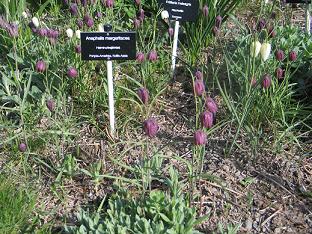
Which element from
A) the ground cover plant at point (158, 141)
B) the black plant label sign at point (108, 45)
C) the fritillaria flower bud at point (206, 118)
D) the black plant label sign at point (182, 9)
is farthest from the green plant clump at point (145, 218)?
the black plant label sign at point (182, 9)

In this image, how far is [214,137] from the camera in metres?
2.33

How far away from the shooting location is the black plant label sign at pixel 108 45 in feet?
6.88

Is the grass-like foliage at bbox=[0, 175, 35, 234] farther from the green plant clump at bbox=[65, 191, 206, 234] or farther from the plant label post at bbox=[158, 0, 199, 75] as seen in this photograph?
the plant label post at bbox=[158, 0, 199, 75]

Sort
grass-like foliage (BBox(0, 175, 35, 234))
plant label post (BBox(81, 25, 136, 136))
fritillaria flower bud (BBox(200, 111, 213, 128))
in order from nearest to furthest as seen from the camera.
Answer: fritillaria flower bud (BBox(200, 111, 213, 128)) → grass-like foliage (BBox(0, 175, 35, 234)) → plant label post (BBox(81, 25, 136, 136))

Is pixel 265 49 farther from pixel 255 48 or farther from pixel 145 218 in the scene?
pixel 145 218

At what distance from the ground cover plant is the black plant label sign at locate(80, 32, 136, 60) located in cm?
16

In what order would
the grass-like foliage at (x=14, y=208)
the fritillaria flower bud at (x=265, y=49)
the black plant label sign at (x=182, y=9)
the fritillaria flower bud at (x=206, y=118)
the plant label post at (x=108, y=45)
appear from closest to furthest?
the fritillaria flower bud at (x=206, y=118), the grass-like foliage at (x=14, y=208), the fritillaria flower bud at (x=265, y=49), the plant label post at (x=108, y=45), the black plant label sign at (x=182, y=9)

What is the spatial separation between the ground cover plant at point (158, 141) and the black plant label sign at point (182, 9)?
3.0 inches

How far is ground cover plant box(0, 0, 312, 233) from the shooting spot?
72.6 inches

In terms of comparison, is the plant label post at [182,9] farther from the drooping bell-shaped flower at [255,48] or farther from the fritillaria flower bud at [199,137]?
the fritillaria flower bud at [199,137]

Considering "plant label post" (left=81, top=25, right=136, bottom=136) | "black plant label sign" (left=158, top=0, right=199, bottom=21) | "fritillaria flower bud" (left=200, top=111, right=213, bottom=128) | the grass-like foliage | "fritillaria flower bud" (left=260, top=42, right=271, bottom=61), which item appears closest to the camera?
"fritillaria flower bud" (left=200, top=111, right=213, bottom=128)

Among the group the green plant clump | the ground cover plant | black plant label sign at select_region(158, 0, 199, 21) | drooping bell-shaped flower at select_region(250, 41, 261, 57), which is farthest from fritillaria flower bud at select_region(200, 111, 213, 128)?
black plant label sign at select_region(158, 0, 199, 21)

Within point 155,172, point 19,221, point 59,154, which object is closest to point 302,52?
point 155,172

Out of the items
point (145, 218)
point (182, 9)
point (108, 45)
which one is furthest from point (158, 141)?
point (182, 9)
